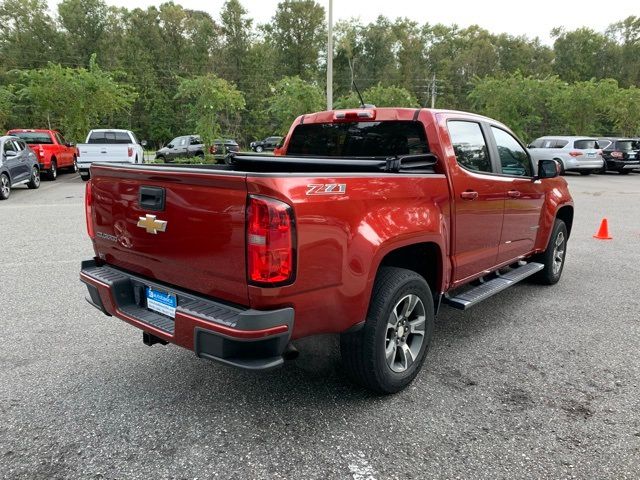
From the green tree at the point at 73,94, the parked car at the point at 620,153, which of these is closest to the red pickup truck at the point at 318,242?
the green tree at the point at 73,94

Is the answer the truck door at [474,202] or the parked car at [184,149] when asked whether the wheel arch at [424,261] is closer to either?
the truck door at [474,202]

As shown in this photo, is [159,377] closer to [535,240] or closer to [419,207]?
[419,207]

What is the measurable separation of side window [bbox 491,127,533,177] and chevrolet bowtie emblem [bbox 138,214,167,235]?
308 cm

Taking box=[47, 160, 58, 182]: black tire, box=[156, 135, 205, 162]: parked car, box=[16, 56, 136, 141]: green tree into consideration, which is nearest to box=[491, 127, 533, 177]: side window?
box=[47, 160, 58, 182]: black tire

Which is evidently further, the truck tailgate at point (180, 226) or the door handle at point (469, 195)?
the door handle at point (469, 195)

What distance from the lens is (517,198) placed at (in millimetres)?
4473

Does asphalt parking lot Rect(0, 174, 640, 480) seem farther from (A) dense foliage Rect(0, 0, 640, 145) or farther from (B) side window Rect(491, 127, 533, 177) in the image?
(A) dense foliage Rect(0, 0, 640, 145)

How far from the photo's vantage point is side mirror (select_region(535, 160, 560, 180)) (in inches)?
188

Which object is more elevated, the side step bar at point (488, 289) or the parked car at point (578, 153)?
the parked car at point (578, 153)

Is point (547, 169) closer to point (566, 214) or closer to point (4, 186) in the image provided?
point (566, 214)

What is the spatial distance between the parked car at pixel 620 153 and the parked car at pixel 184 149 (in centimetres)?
2024

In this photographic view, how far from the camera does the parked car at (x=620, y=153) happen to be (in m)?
22.4

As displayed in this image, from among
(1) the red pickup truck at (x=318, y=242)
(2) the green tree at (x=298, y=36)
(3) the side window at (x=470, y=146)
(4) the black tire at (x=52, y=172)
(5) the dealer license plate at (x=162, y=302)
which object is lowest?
(4) the black tire at (x=52, y=172)

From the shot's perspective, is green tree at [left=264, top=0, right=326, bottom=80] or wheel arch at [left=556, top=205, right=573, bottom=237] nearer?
wheel arch at [left=556, top=205, right=573, bottom=237]
